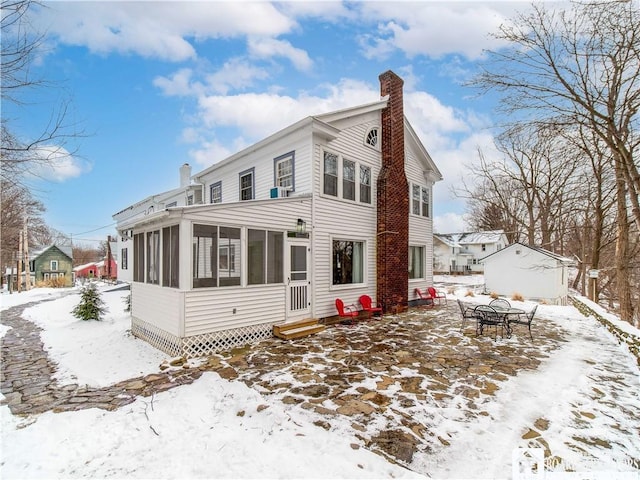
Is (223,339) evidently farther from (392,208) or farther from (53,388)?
(392,208)

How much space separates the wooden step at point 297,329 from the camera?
7984 mm

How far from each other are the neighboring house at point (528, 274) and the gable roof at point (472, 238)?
20481 mm

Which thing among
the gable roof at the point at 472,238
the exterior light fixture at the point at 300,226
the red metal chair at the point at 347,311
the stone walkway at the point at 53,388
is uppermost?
the gable roof at the point at 472,238

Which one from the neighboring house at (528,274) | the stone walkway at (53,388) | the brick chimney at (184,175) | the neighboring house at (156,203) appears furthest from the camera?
the brick chimney at (184,175)

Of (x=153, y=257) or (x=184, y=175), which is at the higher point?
(x=184, y=175)

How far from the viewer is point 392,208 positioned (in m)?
11.6

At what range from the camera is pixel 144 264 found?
857cm

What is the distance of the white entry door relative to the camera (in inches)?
343

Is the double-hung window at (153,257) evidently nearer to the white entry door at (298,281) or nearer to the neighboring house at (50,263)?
the white entry door at (298,281)

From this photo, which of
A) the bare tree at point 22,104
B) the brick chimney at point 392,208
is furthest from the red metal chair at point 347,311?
the bare tree at point 22,104

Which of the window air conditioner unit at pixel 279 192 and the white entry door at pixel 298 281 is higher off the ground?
the window air conditioner unit at pixel 279 192

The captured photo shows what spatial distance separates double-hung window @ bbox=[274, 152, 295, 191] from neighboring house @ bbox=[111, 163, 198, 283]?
4.30m

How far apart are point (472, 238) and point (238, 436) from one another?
43.2m

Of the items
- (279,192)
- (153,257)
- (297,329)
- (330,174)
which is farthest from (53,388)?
(330,174)
